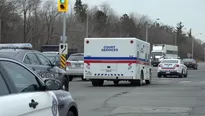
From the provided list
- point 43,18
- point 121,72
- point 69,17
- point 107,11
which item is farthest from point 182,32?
point 121,72

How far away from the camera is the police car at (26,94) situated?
4.44 meters

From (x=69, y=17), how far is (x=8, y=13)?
2940 centimetres

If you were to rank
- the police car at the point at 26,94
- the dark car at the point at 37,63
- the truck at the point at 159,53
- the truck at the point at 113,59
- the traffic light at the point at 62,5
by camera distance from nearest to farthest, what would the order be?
the police car at the point at 26,94, the dark car at the point at 37,63, the truck at the point at 113,59, the traffic light at the point at 62,5, the truck at the point at 159,53

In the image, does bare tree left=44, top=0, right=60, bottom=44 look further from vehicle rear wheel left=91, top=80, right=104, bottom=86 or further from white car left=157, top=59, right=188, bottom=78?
vehicle rear wheel left=91, top=80, right=104, bottom=86

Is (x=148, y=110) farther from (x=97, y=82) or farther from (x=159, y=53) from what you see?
(x=159, y=53)

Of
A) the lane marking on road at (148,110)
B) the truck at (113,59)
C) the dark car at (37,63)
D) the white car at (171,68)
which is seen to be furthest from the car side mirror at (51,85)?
the white car at (171,68)

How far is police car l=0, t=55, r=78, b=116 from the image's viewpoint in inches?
175

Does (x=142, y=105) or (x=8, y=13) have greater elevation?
(x=8, y=13)

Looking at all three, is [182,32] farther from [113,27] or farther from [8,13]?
[8,13]

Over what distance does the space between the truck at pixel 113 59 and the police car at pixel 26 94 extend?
15138 millimetres

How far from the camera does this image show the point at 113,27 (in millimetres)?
111938

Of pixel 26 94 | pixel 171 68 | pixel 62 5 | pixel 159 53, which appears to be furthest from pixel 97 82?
pixel 159 53

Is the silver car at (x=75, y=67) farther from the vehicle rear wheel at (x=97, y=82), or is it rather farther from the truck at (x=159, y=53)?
the truck at (x=159, y=53)

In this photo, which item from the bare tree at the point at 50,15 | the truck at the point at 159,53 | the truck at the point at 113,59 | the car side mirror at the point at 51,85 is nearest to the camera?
the car side mirror at the point at 51,85
